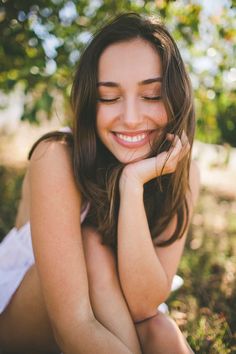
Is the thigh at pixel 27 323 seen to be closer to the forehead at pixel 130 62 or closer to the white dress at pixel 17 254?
the white dress at pixel 17 254

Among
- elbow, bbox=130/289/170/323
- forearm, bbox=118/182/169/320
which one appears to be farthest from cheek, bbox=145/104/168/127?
elbow, bbox=130/289/170/323

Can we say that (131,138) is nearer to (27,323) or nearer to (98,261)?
(98,261)

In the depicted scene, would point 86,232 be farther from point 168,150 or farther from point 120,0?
point 120,0

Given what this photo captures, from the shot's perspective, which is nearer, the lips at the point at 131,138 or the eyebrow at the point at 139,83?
the eyebrow at the point at 139,83

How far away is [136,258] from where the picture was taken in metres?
2.21

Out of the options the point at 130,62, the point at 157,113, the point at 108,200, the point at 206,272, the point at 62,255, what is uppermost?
the point at 130,62

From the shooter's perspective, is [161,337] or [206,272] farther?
[206,272]

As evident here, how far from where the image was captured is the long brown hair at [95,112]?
220 centimetres

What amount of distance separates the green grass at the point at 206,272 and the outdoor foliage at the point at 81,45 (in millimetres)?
1122

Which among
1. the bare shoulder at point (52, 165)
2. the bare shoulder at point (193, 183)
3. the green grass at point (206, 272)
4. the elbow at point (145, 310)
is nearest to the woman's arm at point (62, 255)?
the bare shoulder at point (52, 165)

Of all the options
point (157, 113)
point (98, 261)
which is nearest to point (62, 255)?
point (98, 261)

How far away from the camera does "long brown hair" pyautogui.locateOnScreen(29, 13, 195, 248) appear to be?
2.20 meters

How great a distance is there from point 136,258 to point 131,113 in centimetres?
72

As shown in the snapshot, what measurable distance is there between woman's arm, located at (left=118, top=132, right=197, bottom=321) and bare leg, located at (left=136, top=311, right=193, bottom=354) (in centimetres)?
6
